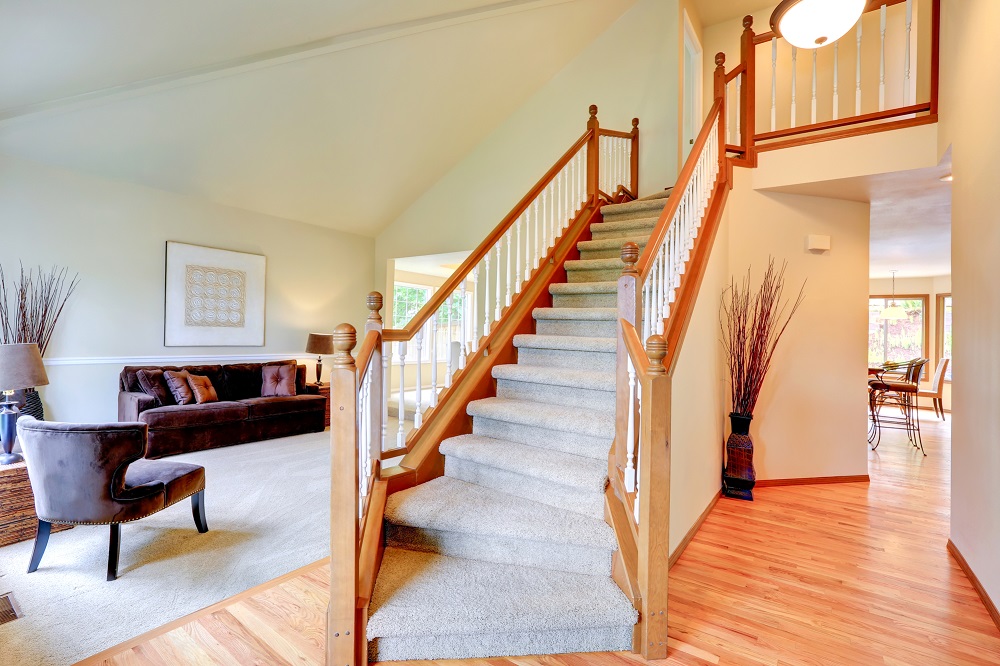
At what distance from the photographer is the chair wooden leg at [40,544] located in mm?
2473

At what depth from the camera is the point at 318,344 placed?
6582mm

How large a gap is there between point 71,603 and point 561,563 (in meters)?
2.24

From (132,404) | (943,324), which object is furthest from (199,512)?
(943,324)

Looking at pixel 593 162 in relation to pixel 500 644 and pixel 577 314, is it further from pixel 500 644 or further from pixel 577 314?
pixel 500 644

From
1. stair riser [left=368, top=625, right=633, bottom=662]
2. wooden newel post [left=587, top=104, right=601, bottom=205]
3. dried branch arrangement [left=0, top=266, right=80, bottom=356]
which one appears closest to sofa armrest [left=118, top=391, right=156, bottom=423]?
dried branch arrangement [left=0, top=266, right=80, bottom=356]

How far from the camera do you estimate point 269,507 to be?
340cm

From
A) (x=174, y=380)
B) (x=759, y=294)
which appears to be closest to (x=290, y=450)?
(x=174, y=380)

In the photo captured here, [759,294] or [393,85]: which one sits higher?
[393,85]

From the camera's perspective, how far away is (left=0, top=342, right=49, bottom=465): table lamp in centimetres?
294

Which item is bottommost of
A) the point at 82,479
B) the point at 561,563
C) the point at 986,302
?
the point at 561,563

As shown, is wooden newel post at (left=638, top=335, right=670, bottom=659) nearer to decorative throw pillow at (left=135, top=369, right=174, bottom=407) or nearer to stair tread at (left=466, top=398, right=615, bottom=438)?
stair tread at (left=466, top=398, right=615, bottom=438)

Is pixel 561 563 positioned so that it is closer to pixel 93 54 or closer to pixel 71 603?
pixel 71 603

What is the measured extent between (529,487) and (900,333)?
9.71 metres

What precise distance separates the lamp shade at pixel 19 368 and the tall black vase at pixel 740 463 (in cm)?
481
